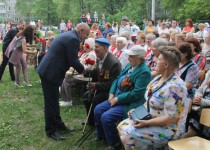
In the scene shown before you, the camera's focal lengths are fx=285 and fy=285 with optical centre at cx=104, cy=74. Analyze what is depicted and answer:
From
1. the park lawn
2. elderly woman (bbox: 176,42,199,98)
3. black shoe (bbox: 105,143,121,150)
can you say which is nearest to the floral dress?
black shoe (bbox: 105,143,121,150)

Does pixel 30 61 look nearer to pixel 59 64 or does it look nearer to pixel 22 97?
pixel 22 97

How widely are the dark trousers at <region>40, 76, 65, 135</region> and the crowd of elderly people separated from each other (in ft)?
1.91

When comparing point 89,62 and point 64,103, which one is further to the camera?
point 64,103

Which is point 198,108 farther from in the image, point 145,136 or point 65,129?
point 65,129

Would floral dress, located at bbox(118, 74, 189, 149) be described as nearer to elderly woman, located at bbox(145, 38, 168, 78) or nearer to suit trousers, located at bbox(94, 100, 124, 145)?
suit trousers, located at bbox(94, 100, 124, 145)

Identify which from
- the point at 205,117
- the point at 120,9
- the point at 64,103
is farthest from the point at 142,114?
the point at 120,9

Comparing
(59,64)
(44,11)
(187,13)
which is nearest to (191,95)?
(59,64)

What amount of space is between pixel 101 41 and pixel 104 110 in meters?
1.09

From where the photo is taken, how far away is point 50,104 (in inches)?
176

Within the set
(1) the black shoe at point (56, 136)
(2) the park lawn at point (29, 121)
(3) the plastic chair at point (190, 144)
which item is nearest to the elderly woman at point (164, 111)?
(3) the plastic chair at point (190, 144)

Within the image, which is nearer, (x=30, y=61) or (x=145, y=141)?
(x=145, y=141)

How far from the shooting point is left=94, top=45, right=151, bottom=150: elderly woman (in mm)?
3896

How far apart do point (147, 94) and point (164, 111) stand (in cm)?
36

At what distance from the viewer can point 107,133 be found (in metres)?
3.96
